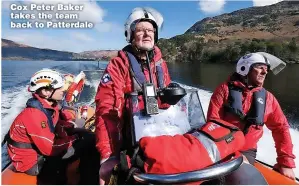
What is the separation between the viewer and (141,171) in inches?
65.1

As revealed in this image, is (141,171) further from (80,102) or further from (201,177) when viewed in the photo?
(80,102)

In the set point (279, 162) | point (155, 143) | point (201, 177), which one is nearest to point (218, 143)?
point (201, 177)

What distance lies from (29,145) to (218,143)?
65.5 inches

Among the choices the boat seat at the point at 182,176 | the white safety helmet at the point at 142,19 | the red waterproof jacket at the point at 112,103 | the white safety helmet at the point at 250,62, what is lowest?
the boat seat at the point at 182,176

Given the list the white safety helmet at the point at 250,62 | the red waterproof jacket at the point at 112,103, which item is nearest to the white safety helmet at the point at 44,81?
the red waterproof jacket at the point at 112,103

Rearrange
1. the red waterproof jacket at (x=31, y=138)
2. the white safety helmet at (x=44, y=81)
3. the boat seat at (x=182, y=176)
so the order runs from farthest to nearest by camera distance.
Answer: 1. the white safety helmet at (x=44, y=81)
2. the red waterproof jacket at (x=31, y=138)
3. the boat seat at (x=182, y=176)

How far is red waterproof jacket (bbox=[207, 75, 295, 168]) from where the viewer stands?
2904 mm

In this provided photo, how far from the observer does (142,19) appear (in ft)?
7.38

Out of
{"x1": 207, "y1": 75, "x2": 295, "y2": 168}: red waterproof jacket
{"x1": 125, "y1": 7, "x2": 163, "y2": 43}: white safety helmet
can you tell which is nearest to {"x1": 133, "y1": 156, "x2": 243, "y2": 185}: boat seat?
{"x1": 125, "y1": 7, "x2": 163, "y2": 43}: white safety helmet

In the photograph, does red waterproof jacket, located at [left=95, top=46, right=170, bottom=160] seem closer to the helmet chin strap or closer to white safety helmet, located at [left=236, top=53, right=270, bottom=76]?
the helmet chin strap

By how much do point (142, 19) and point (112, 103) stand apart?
601 millimetres

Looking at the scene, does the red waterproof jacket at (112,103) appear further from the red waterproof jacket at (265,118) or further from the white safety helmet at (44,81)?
the white safety helmet at (44,81)

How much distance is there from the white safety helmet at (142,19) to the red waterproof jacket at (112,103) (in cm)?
15

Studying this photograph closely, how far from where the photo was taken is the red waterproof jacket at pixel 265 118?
2904 mm
